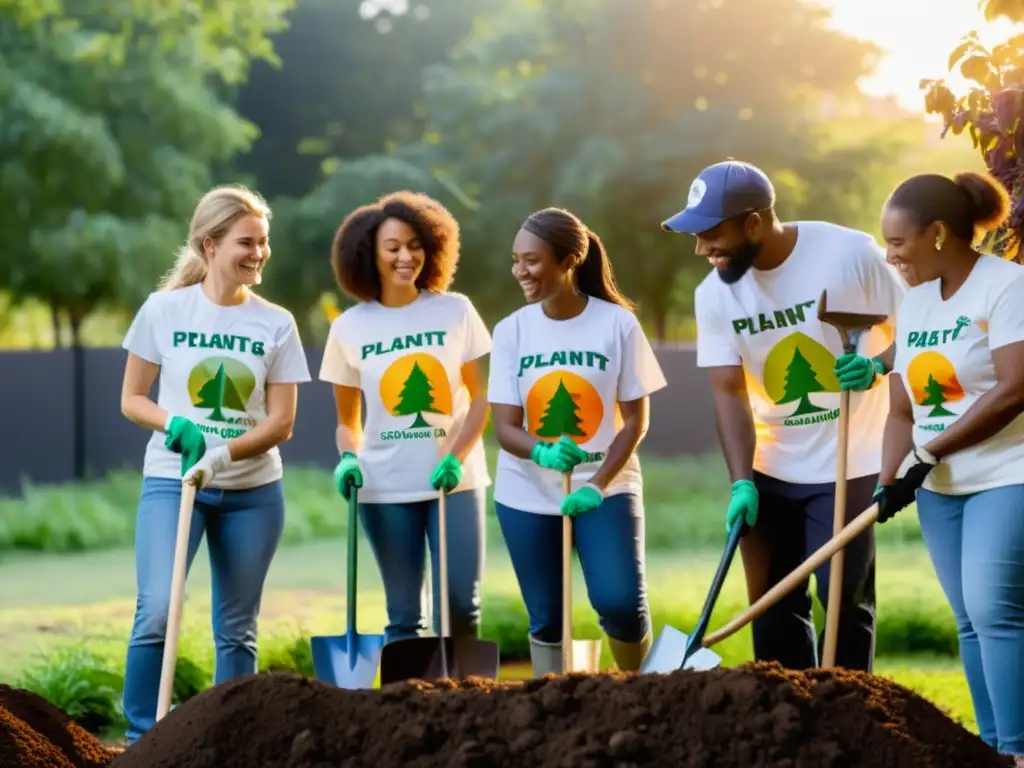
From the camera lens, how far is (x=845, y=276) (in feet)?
13.6

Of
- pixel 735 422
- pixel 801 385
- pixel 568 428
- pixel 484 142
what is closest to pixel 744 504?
pixel 735 422

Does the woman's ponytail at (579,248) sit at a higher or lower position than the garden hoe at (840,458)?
higher

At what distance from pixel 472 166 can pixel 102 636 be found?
17.4 metres

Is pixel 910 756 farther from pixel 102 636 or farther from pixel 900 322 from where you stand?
pixel 102 636

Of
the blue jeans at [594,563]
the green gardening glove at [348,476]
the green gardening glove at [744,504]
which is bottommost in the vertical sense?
the blue jeans at [594,563]

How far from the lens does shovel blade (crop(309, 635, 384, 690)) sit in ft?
15.5

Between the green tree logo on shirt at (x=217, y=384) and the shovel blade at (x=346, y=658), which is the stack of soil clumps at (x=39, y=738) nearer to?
the shovel blade at (x=346, y=658)

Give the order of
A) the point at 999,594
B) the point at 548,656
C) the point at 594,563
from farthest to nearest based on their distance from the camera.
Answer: the point at 548,656 → the point at 594,563 → the point at 999,594

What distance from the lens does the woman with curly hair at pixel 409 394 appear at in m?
4.64

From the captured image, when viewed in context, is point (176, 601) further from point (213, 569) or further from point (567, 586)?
point (567, 586)

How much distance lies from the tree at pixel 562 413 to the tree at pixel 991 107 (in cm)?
128

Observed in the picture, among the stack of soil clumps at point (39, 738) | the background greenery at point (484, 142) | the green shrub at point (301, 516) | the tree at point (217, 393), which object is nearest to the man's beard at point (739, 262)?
the tree at point (217, 393)

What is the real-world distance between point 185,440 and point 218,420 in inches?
5.9

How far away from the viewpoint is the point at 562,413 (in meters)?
4.43
